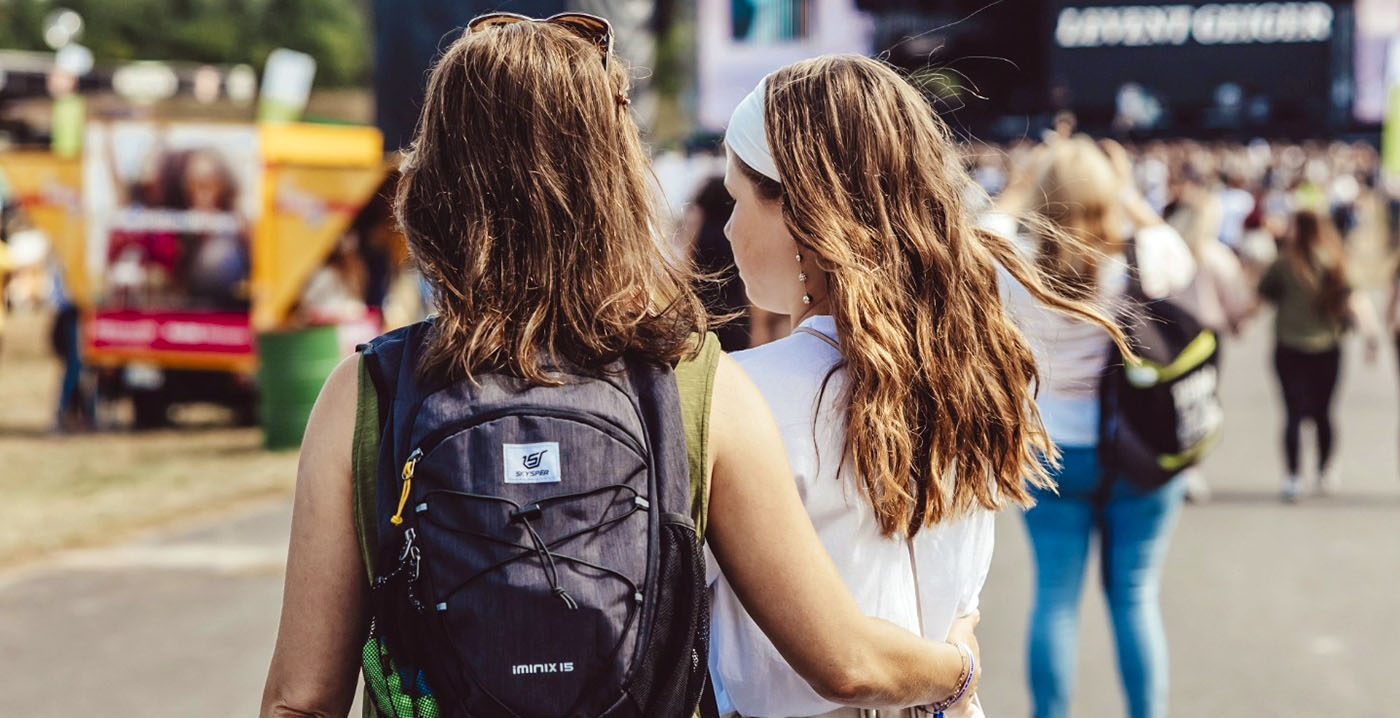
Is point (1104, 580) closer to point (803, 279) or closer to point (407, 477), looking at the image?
point (803, 279)

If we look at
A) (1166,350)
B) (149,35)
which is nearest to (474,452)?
(1166,350)

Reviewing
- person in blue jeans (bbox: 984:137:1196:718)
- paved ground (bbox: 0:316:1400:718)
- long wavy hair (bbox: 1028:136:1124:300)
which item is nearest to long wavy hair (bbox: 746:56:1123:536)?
person in blue jeans (bbox: 984:137:1196:718)

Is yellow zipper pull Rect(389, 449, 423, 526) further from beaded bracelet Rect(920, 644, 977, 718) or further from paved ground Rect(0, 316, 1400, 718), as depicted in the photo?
paved ground Rect(0, 316, 1400, 718)

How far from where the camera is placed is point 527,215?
1.59 meters

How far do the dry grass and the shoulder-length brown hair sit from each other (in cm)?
650

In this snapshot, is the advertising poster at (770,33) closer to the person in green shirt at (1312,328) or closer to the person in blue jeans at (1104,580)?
the person in green shirt at (1312,328)

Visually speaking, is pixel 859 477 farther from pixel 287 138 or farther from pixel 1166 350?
pixel 287 138

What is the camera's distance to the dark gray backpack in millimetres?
1494

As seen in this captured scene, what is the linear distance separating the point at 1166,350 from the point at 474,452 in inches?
111

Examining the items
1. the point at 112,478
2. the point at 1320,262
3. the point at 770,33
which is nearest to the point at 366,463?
the point at 1320,262

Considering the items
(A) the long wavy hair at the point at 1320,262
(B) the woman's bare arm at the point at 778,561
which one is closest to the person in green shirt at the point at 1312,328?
(A) the long wavy hair at the point at 1320,262

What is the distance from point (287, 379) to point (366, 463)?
9.05 m

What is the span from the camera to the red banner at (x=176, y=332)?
37.0ft

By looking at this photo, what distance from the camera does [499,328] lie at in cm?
155
